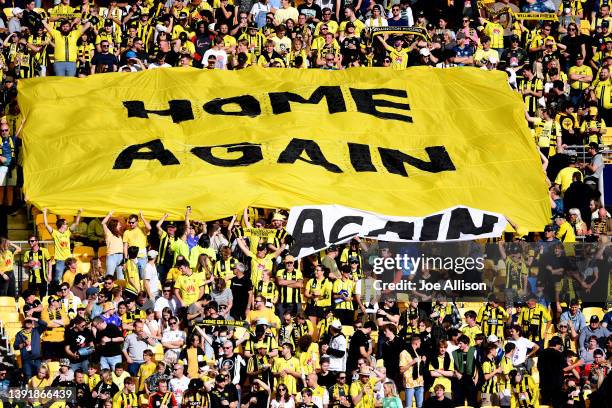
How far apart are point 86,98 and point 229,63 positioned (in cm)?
288

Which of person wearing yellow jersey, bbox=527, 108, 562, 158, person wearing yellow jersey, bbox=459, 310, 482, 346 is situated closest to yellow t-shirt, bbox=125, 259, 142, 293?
person wearing yellow jersey, bbox=459, 310, 482, 346

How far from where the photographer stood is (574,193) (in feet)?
101

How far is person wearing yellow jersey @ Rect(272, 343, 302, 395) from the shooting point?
2630cm

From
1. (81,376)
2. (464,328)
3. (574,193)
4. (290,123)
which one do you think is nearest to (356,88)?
(290,123)

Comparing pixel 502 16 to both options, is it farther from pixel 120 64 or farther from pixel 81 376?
pixel 81 376

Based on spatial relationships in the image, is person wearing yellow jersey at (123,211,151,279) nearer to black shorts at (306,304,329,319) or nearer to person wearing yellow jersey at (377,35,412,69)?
black shorts at (306,304,329,319)

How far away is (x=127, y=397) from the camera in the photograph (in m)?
26.0

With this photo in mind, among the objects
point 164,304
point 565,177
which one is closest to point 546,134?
point 565,177

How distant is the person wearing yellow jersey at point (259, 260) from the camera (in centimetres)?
2795

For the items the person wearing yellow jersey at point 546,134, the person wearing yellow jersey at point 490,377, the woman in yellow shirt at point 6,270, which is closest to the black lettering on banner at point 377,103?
the person wearing yellow jersey at point 546,134

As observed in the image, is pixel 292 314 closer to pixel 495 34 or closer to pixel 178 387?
pixel 178 387

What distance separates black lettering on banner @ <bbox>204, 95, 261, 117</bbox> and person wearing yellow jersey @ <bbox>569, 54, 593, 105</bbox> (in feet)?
18.9

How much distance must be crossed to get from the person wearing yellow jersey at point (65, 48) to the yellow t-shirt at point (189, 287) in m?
6.41

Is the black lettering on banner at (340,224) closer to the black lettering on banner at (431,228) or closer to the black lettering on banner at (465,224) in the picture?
the black lettering on banner at (431,228)
